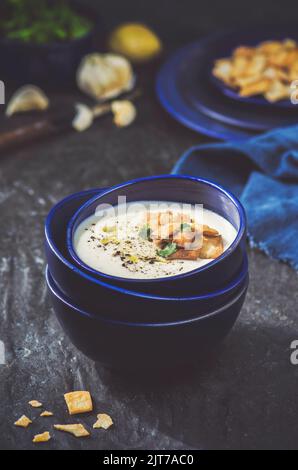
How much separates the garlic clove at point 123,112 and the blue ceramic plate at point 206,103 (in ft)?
0.26

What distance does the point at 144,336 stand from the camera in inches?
38.1

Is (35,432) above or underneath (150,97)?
above

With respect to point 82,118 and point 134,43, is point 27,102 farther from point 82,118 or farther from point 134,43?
point 134,43

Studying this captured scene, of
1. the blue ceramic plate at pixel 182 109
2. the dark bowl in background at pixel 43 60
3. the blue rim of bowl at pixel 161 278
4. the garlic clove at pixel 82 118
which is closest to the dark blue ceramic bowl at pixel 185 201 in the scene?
the blue rim of bowl at pixel 161 278

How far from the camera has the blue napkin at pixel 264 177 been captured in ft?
4.46

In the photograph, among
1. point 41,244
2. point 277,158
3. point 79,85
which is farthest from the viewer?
point 79,85

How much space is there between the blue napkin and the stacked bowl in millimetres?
311

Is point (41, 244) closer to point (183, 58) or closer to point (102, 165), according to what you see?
point (102, 165)

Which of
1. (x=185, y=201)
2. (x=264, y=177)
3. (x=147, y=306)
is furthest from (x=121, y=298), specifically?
(x=264, y=177)

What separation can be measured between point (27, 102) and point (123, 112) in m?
0.24

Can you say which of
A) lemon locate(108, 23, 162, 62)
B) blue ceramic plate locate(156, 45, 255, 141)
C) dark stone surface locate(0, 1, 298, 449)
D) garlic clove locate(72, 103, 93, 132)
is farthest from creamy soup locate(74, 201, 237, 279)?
lemon locate(108, 23, 162, 62)

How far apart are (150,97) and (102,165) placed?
0.37 metres

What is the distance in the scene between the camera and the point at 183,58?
2004 millimetres
